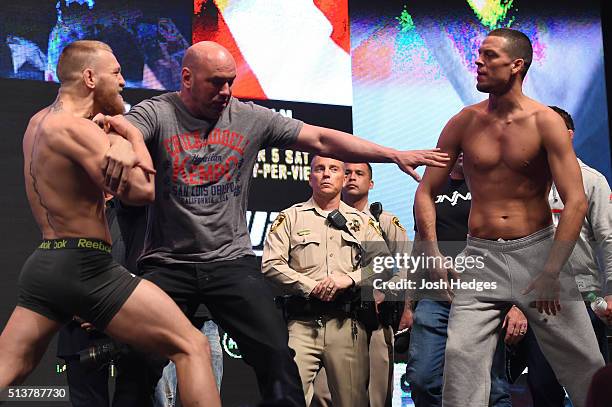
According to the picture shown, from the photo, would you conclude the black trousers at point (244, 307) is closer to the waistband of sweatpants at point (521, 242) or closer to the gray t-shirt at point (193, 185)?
the gray t-shirt at point (193, 185)

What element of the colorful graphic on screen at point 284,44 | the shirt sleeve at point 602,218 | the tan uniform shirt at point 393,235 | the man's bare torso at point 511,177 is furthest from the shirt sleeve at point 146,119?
the colorful graphic on screen at point 284,44

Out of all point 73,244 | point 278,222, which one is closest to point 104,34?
point 278,222

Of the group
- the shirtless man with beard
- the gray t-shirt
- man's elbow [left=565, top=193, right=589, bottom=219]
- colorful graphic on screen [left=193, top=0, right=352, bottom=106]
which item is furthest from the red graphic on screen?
the shirtless man with beard

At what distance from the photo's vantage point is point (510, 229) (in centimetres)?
396

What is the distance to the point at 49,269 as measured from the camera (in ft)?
11.1

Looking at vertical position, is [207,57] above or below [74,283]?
above

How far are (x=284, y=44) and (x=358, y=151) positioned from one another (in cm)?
317

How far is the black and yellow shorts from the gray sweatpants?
4.82 ft

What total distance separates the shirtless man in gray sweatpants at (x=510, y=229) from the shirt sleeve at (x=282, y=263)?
89 cm

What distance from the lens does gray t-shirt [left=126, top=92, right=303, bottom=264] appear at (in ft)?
12.5

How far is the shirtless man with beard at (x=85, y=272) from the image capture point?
333 cm

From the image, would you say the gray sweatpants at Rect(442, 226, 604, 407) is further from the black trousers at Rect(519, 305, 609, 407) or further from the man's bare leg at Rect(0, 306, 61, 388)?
the man's bare leg at Rect(0, 306, 61, 388)

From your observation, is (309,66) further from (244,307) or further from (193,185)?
(244,307)

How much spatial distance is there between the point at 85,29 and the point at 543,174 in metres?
3.86
